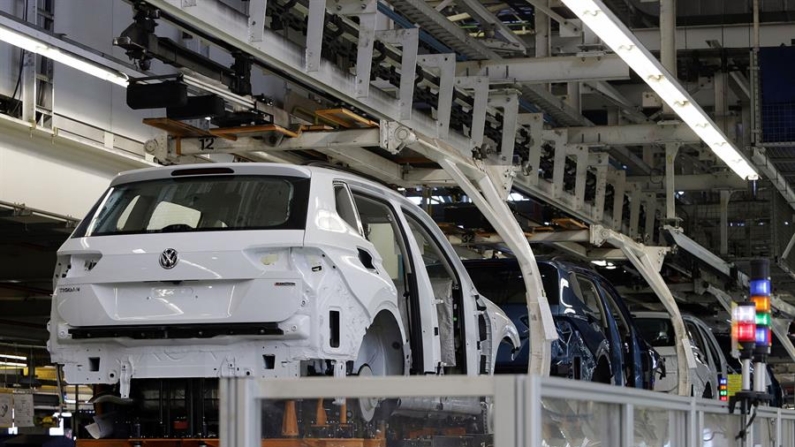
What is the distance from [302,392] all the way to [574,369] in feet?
22.7

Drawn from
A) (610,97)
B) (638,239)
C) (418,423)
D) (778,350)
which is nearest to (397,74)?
(610,97)

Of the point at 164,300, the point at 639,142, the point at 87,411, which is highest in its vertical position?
the point at 639,142

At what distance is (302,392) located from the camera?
3707 mm

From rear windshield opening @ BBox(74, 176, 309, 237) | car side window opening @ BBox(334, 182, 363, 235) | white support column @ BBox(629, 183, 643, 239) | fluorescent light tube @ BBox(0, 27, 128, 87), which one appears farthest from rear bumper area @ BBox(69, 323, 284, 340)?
white support column @ BBox(629, 183, 643, 239)

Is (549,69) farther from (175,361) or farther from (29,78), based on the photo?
(175,361)

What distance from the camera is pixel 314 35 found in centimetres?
856

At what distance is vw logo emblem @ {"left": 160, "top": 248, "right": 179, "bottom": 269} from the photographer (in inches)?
251

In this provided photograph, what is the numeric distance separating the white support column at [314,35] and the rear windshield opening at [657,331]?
23.3 feet

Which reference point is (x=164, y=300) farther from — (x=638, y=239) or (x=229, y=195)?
(x=638, y=239)

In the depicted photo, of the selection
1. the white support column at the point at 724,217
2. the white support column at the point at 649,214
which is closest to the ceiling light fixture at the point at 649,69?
the white support column at the point at 649,214

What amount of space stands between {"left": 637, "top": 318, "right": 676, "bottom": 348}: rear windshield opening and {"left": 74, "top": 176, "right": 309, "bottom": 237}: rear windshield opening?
8.51 m

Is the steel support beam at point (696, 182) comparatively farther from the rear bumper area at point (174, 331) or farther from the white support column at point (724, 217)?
the rear bumper area at point (174, 331)

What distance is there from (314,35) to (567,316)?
330 cm

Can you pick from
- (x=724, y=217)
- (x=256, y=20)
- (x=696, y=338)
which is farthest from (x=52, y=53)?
(x=724, y=217)
